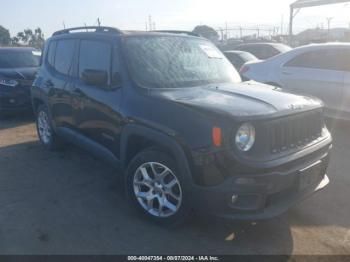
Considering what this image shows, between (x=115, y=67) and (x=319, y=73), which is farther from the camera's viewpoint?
(x=319, y=73)

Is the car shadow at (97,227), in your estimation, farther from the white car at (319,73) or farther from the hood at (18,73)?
the hood at (18,73)

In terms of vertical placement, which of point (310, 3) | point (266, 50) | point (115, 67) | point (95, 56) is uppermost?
point (310, 3)

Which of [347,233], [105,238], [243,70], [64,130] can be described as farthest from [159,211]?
[243,70]

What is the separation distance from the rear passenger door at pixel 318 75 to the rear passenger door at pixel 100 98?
3.96 m

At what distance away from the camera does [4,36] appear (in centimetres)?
3822

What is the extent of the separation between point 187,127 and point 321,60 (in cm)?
497

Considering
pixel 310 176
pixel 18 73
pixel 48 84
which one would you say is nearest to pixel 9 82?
pixel 18 73

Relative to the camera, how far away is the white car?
6.87 meters

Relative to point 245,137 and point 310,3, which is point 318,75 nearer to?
point 245,137

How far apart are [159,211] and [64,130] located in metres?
2.34

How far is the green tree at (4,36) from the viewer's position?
122 feet

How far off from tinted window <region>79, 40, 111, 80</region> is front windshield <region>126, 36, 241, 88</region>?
310 millimetres

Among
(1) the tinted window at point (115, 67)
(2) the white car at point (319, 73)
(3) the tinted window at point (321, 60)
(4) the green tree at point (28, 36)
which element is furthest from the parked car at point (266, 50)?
(4) the green tree at point (28, 36)

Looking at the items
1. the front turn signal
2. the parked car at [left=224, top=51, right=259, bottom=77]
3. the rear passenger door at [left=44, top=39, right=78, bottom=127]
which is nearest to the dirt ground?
the rear passenger door at [left=44, top=39, right=78, bottom=127]
